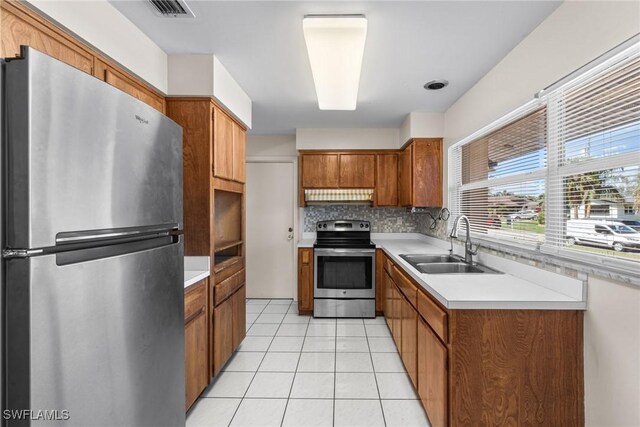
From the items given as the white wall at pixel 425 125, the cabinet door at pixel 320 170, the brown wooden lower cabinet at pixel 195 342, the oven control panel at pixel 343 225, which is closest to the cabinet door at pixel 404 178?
the white wall at pixel 425 125

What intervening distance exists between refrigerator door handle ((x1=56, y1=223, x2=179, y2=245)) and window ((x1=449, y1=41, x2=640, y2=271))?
6.40ft

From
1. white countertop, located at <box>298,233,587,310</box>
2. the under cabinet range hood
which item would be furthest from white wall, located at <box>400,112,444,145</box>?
white countertop, located at <box>298,233,587,310</box>

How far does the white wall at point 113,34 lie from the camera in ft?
4.59

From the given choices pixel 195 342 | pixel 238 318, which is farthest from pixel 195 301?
pixel 238 318

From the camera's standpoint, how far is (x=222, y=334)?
8.07 ft

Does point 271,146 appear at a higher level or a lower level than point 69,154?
higher

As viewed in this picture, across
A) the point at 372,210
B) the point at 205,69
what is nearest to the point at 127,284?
the point at 205,69

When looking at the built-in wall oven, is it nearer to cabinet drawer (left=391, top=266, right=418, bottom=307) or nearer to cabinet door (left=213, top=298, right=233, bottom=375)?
cabinet drawer (left=391, top=266, right=418, bottom=307)

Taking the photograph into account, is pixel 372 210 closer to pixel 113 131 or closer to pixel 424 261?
pixel 424 261

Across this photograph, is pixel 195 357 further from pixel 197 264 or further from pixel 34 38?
pixel 34 38

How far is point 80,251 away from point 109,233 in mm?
96

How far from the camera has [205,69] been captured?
221 centimetres

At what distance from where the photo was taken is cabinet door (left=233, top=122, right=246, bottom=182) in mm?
2760

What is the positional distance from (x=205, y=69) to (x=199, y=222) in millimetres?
1102
